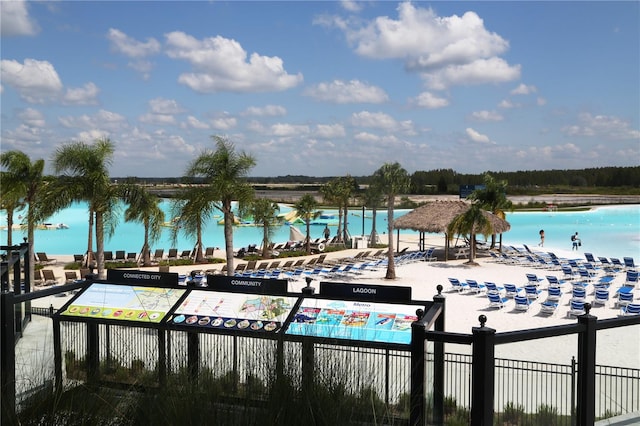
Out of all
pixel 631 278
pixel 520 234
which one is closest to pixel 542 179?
pixel 520 234

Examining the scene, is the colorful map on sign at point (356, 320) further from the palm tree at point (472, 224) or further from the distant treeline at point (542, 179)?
the distant treeline at point (542, 179)

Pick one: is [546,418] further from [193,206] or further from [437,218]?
[437,218]

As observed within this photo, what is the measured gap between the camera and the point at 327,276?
24156 mm

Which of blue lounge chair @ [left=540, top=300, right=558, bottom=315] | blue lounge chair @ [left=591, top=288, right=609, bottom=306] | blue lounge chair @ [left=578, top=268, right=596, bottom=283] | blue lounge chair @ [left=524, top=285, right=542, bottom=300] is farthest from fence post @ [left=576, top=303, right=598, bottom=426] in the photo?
blue lounge chair @ [left=578, top=268, right=596, bottom=283]

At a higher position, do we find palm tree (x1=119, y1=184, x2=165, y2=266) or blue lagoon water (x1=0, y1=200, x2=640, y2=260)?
palm tree (x1=119, y1=184, x2=165, y2=266)

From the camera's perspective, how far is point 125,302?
713 centimetres

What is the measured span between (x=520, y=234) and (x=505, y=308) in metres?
36.2

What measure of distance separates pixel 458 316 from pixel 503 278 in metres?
8.86

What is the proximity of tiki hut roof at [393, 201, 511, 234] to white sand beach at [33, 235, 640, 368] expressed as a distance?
10.4 ft

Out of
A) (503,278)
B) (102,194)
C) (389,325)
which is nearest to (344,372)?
(389,325)

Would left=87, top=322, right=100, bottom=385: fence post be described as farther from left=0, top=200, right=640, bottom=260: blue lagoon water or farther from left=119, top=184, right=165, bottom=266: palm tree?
left=0, top=200, right=640, bottom=260: blue lagoon water

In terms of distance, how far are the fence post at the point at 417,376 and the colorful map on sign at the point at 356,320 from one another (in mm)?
446

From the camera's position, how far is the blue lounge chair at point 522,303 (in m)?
17.2

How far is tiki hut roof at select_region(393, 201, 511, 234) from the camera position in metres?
33.7
